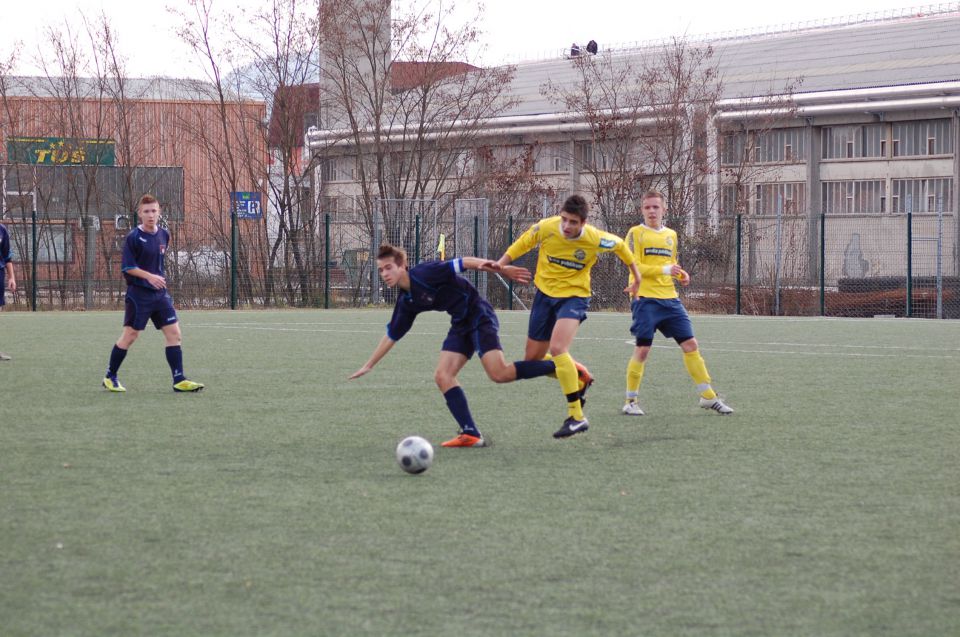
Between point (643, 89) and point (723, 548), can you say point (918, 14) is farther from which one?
point (723, 548)

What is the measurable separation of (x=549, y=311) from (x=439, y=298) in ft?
4.12

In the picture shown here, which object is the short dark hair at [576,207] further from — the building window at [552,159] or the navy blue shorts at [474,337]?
the building window at [552,159]

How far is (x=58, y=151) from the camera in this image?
3362 cm

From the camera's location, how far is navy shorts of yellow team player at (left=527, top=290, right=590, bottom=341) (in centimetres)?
905

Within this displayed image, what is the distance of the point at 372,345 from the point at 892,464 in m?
10.9

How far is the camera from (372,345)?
17516 millimetres

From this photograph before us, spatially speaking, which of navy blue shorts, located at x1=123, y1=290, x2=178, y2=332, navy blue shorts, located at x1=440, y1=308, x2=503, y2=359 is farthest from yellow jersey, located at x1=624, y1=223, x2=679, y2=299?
navy blue shorts, located at x1=123, y1=290, x2=178, y2=332

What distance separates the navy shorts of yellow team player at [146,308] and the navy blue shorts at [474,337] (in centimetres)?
410

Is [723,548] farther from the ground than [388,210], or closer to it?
closer to it

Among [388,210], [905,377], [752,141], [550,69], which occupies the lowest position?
[905,377]

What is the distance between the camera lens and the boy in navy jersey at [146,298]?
37.0 ft

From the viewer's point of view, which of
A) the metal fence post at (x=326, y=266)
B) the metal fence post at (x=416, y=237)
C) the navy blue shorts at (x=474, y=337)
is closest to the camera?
the navy blue shorts at (x=474, y=337)

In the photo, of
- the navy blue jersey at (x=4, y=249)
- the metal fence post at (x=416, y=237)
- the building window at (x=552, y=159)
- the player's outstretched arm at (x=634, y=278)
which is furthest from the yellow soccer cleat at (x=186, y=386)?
the building window at (x=552, y=159)

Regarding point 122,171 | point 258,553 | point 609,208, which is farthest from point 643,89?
point 258,553
